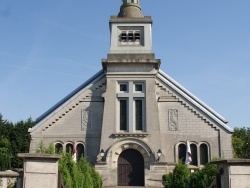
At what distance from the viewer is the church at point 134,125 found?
1283 inches

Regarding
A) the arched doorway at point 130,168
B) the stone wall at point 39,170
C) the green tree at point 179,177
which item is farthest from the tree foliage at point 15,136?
the stone wall at point 39,170

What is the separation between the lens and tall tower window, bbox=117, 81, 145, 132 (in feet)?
109

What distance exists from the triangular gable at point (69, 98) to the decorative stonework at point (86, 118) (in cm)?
162

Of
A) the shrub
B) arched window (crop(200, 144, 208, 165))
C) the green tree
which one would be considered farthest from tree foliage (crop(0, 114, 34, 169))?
the green tree

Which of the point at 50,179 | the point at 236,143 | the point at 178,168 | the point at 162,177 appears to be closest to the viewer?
the point at 50,179

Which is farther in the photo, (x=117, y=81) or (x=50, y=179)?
(x=117, y=81)

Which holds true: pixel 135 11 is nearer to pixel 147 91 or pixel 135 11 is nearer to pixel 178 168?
pixel 147 91

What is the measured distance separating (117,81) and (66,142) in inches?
261

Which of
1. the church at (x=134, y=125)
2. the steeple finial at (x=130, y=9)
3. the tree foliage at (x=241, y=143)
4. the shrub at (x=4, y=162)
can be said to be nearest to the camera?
the church at (x=134, y=125)

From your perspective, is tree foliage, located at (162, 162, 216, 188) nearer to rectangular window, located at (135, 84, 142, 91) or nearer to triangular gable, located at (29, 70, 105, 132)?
rectangular window, located at (135, 84, 142, 91)

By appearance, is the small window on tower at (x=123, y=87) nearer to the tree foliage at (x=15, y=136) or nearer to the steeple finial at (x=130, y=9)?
the steeple finial at (x=130, y=9)

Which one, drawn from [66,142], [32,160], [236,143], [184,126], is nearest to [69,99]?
[66,142]

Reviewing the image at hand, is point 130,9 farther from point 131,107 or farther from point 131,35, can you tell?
point 131,107

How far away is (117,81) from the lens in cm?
3434
